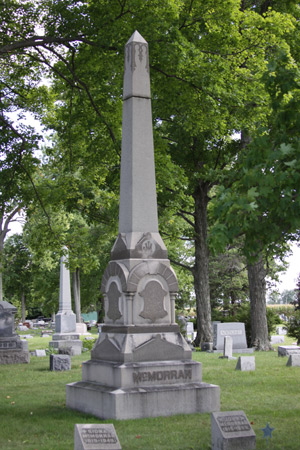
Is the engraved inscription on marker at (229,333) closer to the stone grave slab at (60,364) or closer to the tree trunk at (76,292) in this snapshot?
the stone grave slab at (60,364)

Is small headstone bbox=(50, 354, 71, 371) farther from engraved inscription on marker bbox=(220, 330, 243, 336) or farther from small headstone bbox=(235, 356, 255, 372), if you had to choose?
engraved inscription on marker bbox=(220, 330, 243, 336)

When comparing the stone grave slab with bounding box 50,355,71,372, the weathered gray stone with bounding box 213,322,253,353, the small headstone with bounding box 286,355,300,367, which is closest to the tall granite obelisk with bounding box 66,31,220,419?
the stone grave slab with bounding box 50,355,71,372

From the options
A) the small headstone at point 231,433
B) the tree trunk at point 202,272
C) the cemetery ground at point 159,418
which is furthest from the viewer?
the tree trunk at point 202,272

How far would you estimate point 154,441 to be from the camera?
719cm

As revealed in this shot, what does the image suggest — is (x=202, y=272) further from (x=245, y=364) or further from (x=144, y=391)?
(x=144, y=391)

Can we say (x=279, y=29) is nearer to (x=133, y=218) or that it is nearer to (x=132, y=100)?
(x=132, y=100)

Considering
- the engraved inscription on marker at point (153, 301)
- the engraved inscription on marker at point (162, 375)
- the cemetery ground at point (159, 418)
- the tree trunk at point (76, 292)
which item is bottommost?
the cemetery ground at point (159, 418)

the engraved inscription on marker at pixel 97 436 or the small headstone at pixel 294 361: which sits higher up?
the engraved inscription on marker at pixel 97 436

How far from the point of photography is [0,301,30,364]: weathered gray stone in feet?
62.3

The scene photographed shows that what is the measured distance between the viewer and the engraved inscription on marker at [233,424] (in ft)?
21.5

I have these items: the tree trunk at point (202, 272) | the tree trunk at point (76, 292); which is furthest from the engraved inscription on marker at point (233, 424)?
the tree trunk at point (76, 292)

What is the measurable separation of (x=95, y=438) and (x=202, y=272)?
1811cm

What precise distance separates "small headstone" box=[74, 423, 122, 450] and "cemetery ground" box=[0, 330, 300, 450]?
106 centimetres

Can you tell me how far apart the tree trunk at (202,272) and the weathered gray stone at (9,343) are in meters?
7.10
